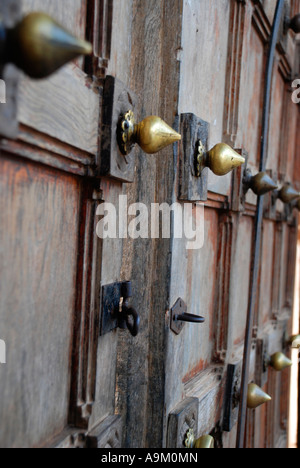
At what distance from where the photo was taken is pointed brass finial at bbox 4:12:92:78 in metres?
0.36

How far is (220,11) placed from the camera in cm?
107

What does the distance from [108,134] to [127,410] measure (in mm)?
489

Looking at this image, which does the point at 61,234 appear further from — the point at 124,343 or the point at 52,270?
the point at 124,343

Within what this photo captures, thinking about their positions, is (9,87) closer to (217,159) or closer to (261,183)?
(217,159)

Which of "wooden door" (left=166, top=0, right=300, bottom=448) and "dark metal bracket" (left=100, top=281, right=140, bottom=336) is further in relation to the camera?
"wooden door" (left=166, top=0, right=300, bottom=448)

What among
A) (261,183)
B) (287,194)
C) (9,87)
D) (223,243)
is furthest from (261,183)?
(9,87)

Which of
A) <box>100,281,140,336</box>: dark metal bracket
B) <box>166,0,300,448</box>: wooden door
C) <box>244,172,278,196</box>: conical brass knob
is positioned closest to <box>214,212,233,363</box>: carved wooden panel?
<box>166,0,300,448</box>: wooden door

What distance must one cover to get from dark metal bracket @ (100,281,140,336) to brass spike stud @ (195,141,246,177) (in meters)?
0.27

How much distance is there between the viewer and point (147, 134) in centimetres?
67

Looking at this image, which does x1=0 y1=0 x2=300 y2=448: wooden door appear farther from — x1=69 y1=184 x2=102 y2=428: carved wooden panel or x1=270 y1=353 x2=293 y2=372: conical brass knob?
x1=270 y1=353 x2=293 y2=372: conical brass knob

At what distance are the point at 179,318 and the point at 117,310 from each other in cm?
17

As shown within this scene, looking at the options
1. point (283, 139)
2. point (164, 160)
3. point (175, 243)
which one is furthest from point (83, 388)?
point (283, 139)

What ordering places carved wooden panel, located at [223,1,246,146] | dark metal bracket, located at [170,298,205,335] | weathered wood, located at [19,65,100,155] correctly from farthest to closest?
carved wooden panel, located at [223,1,246,146]
dark metal bracket, located at [170,298,205,335]
weathered wood, located at [19,65,100,155]

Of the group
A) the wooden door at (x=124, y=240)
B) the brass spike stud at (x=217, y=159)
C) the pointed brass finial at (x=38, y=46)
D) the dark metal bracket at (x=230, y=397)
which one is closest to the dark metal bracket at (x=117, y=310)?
the wooden door at (x=124, y=240)
